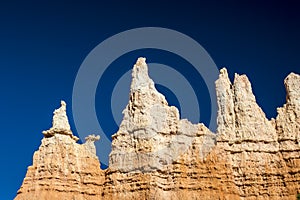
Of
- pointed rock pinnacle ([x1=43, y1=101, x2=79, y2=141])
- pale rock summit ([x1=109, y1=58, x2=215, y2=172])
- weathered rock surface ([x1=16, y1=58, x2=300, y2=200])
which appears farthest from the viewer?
pointed rock pinnacle ([x1=43, y1=101, x2=79, y2=141])

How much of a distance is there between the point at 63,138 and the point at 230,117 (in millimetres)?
17901

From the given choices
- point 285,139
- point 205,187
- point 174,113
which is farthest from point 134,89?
point 285,139

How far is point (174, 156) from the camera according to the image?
2371 inches

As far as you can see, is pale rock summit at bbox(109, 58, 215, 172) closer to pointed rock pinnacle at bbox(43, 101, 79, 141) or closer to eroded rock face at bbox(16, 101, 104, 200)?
eroded rock face at bbox(16, 101, 104, 200)

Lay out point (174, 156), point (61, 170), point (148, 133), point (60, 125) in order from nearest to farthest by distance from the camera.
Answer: point (61, 170) → point (148, 133) → point (60, 125) → point (174, 156)

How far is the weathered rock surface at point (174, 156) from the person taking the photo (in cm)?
5850

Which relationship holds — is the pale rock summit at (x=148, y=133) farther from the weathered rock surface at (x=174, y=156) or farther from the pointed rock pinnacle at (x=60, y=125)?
the pointed rock pinnacle at (x=60, y=125)

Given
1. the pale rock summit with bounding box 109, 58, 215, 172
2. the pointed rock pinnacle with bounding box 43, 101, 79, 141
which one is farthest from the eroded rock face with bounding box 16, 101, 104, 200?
the pale rock summit with bounding box 109, 58, 215, 172

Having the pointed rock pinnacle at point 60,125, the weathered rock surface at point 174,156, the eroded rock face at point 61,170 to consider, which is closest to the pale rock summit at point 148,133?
the weathered rock surface at point 174,156

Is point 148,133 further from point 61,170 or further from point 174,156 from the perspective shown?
point 61,170

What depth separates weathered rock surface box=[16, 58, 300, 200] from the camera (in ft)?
192

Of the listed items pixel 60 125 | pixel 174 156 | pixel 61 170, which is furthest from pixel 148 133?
pixel 61 170

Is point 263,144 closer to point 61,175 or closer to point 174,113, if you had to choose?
point 174,113

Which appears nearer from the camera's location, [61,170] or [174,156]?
[61,170]
